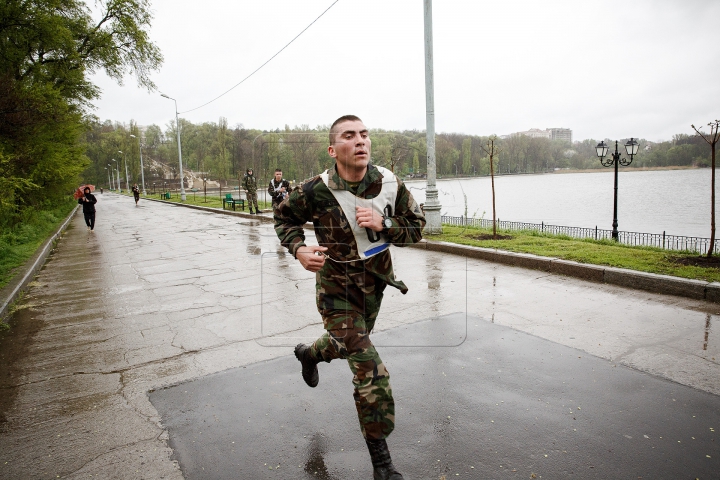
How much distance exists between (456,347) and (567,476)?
1.98m

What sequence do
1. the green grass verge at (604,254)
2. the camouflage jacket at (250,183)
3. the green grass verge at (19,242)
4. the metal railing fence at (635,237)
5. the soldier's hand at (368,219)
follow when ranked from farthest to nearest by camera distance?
the camouflage jacket at (250,183)
the metal railing fence at (635,237)
the green grass verge at (19,242)
the green grass verge at (604,254)
the soldier's hand at (368,219)

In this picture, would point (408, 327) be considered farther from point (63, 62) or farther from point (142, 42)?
point (142, 42)

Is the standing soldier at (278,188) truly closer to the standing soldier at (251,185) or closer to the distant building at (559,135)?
the standing soldier at (251,185)

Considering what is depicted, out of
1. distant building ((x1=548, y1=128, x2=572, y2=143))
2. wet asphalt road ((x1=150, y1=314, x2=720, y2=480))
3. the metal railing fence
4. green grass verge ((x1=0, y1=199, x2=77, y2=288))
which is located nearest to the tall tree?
green grass verge ((x1=0, y1=199, x2=77, y2=288))

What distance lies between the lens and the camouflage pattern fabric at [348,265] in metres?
2.72

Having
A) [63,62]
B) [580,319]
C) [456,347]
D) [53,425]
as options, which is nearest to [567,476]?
[456,347]

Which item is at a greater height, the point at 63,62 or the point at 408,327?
the point at 63,62

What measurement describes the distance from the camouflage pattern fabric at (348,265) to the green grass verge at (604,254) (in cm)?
543

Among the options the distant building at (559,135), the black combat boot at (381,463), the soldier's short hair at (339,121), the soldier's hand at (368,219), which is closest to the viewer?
the black combat boot at (381,463)

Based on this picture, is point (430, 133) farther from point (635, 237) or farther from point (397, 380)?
point (397, 380)

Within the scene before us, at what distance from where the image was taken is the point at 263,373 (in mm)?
4047

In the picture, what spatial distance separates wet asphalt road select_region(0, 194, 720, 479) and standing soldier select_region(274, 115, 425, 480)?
78 cm

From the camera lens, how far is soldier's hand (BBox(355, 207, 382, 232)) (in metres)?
2.60

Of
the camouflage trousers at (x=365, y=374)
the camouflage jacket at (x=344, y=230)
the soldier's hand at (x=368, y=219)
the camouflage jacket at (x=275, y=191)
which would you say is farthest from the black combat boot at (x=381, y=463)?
the camouflage jacket at (x=275, y=191)
